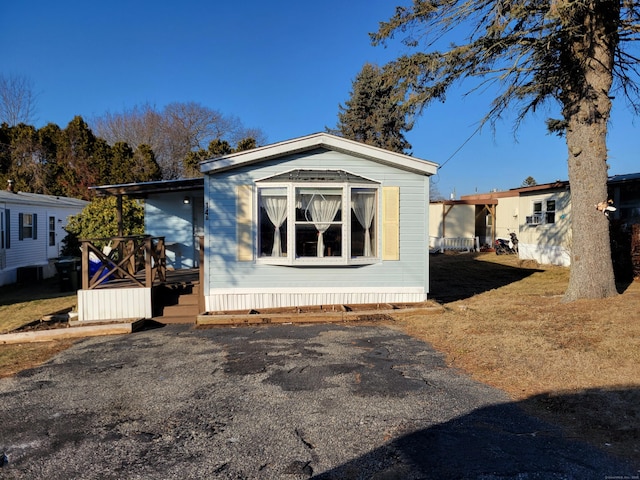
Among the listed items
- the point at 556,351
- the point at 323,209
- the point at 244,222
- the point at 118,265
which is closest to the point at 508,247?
the point at 323,209

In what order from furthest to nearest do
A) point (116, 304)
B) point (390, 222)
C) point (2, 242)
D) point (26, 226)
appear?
point (26, 226) < point (2, 242) < point (390, 222) < point (116, 304)

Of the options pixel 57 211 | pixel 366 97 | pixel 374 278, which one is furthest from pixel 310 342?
pixel 366 97

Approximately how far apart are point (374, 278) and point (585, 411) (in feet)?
16.7

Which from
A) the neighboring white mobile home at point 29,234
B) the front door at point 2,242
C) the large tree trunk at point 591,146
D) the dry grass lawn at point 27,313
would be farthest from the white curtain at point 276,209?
the front door at point 2,242

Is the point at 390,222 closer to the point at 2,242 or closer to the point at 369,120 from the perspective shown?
the point at 2,242

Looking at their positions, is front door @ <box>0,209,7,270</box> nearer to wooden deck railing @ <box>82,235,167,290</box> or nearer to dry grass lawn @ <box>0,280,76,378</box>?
dry grass lawn @ <box>0,280,76,378</box>

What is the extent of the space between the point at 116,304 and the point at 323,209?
4.36 m

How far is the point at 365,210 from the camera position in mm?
8609

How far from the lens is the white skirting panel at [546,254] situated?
15.9m

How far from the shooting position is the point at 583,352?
17.5 feet

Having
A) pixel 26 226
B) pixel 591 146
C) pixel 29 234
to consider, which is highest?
pixel 591 146

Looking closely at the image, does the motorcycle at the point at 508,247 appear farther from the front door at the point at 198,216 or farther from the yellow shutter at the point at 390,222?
the front door at the point at 198,216

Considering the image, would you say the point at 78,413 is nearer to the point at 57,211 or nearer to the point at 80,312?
the point at 80,312

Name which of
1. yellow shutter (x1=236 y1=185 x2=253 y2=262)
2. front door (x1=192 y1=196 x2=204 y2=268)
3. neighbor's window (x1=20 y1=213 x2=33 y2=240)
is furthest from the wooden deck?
neighbor's window (x1=20 y1=213 x2=33 y2=240)
